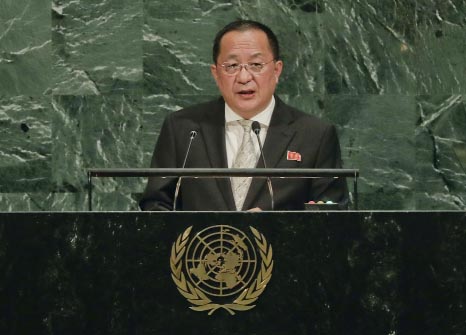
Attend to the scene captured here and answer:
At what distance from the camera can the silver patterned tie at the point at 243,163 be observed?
4848 millimetres

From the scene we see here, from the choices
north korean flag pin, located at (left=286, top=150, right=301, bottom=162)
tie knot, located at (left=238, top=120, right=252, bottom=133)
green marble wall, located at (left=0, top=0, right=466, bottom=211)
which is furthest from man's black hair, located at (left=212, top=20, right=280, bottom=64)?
green marble wall, located at (left=0, top=0, right=466, bottom=211)

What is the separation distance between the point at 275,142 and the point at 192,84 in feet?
5.94

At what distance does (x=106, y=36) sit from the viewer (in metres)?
6.68

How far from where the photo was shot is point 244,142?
4969 mm

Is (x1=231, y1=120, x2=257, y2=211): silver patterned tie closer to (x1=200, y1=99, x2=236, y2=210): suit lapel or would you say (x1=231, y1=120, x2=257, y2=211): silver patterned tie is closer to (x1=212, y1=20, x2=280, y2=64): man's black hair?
(x1=200, y1=99, x2=236, y2=210): suit lapel

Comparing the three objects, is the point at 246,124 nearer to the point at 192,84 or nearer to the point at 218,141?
the point at 218,141
